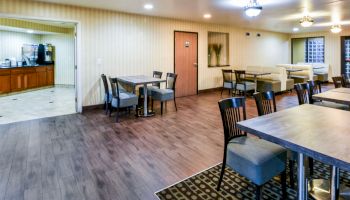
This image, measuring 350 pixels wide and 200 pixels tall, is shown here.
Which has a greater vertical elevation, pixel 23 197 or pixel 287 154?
pixel 287 154

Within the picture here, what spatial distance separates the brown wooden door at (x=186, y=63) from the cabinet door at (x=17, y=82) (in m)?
5.60

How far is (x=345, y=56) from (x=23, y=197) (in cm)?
1322

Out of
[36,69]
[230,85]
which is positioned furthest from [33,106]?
[230,85]

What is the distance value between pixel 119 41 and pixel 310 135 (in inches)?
224

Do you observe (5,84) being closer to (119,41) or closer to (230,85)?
(119,41)

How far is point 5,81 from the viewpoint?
25.7 ft

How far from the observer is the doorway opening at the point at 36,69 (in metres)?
6.20

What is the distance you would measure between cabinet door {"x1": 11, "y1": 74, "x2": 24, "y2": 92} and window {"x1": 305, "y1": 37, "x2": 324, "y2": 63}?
43.8ft

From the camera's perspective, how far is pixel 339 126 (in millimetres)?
1972

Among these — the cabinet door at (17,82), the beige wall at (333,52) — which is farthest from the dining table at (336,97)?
the beige wall at (333,52)

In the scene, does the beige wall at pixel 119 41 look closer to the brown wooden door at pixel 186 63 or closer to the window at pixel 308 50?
the brown wooden door at pixel 186 63

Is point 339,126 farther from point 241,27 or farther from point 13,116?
point 241,27

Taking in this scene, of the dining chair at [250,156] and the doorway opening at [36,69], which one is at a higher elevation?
the doorway opening at [36,69]

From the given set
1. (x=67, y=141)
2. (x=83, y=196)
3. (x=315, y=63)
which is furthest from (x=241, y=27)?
(x=83, y=196)
